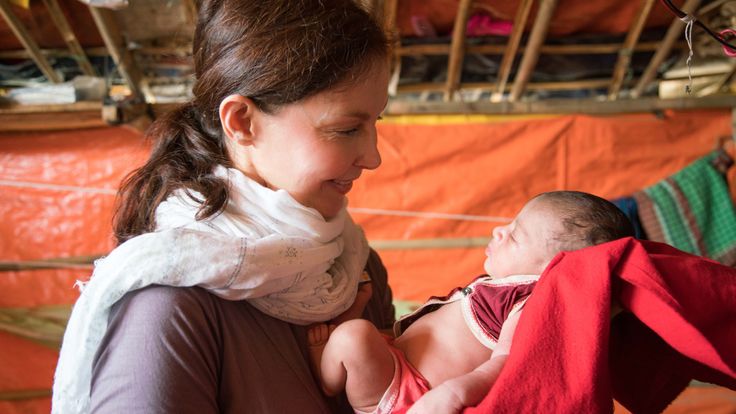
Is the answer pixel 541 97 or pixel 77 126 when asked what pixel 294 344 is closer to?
pixel 77 126

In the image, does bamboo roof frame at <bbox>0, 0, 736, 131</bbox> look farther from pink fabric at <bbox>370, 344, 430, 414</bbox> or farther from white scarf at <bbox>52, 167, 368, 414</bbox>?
pink fabric at <bbox>370, 344, 430, 414</bbox>

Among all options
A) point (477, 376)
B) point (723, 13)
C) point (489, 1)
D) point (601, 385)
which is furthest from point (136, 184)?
point (723, 13)

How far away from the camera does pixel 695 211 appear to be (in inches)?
97.3

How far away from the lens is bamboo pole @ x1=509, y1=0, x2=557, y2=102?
245 centimetres

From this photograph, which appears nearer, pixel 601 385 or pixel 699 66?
pixel 601 385

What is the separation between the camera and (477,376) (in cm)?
80

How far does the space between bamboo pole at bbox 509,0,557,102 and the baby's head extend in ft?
5.46

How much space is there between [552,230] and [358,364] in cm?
38

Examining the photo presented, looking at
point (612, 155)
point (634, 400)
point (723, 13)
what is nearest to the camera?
point (634, 400)

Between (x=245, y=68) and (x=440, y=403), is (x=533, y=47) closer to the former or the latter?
(x=245, y=68)

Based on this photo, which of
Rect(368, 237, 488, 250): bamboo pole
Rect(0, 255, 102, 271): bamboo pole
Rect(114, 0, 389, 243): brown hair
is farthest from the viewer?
Rect(368, 237, 488, 250): bamboo pole

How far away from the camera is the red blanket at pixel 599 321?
2.35 ft

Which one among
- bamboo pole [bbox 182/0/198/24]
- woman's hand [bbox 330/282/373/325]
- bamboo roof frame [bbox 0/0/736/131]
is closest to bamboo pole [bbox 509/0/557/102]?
bamboo roof frame [bbox 0/0/736/131]

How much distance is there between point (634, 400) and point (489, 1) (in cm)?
204
